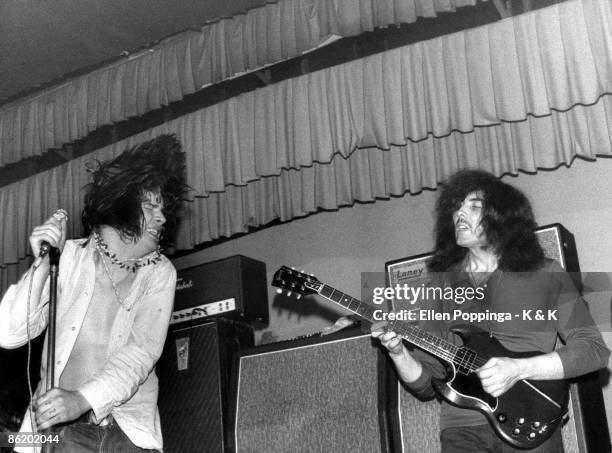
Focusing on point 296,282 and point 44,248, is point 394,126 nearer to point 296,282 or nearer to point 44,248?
point 296,282

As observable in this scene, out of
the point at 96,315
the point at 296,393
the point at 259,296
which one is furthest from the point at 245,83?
the point at 96,315

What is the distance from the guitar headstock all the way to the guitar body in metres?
0.62

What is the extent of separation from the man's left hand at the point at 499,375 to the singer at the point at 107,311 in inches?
36.7

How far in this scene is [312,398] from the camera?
2719 mm

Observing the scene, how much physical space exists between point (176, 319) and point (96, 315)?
49.4 inches

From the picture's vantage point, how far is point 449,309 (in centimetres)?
237

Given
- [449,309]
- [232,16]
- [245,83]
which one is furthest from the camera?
[245,83]

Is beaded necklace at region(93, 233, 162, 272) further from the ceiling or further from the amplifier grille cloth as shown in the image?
the ceiling

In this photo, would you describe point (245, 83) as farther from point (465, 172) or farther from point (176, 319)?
point (465, 172)

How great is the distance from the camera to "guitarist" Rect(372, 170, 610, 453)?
2.09 metres

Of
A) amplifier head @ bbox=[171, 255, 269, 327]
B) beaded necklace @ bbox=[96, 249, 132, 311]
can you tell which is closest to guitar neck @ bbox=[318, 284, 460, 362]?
beaded necklace @ bbox=[96, 249, 132, 311]

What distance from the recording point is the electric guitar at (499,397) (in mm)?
2061

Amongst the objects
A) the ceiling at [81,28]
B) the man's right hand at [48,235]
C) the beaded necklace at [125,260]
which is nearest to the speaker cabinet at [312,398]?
the beaded necklace at [125,260]

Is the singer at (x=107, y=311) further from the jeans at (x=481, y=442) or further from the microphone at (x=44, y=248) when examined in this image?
the jeans at (x=481, y=442)
